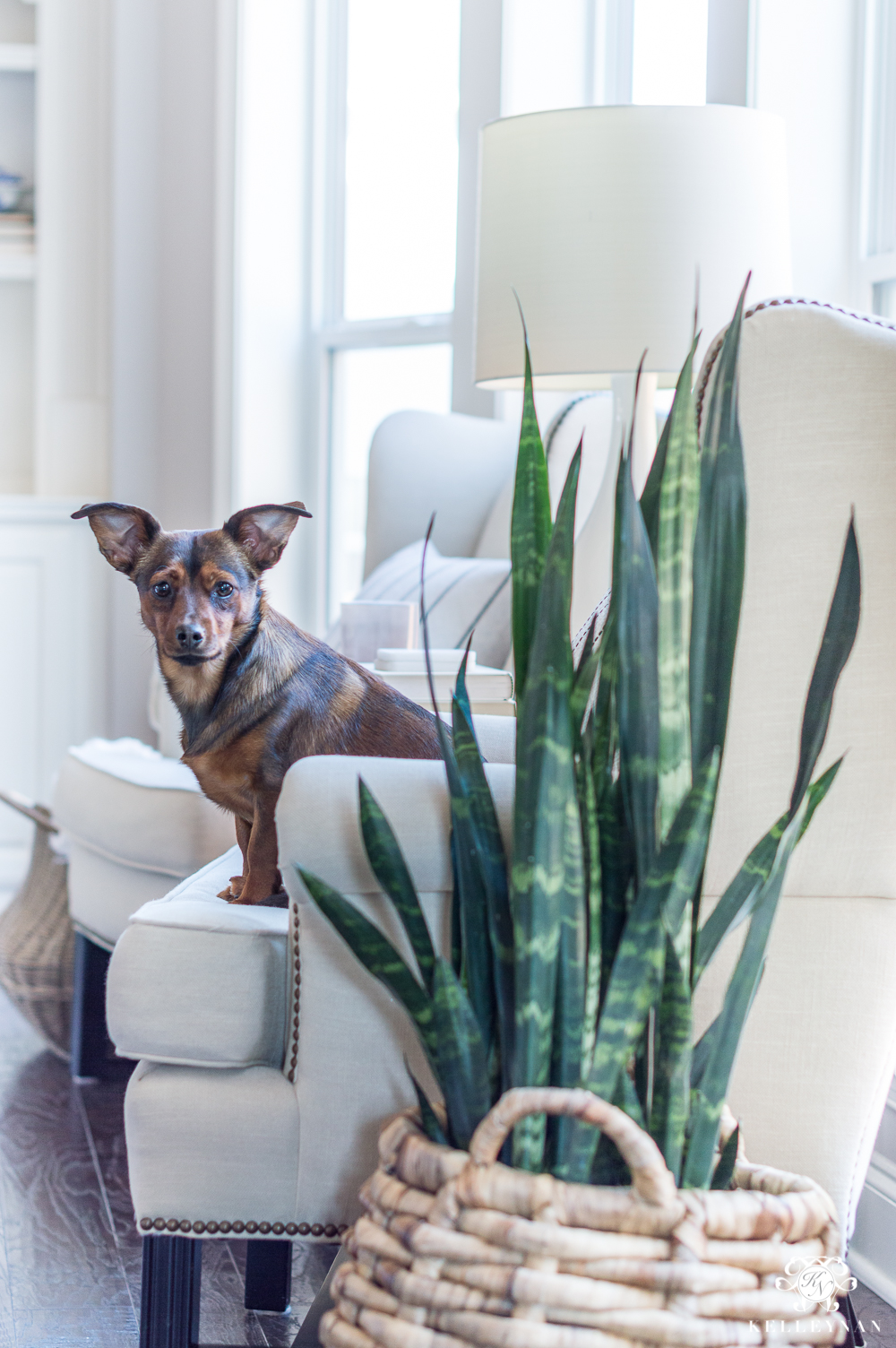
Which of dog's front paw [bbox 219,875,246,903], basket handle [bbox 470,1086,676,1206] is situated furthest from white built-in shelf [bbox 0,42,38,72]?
basket handle [bbox 470,1086,676,1206]

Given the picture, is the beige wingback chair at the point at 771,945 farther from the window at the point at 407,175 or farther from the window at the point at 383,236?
the window at the point at 383,236

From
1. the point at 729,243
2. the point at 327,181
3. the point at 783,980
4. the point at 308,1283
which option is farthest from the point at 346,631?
the point at 327,181

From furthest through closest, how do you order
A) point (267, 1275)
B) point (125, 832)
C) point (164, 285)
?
point (164, 285) < point (125, 832) < point (267, 1275)

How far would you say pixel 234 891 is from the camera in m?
1.46

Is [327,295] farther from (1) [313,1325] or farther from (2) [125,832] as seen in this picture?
(1) [313,1325]

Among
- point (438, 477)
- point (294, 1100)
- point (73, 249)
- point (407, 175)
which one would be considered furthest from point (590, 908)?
point (73, 249)

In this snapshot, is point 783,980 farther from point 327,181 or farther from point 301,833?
point 327,181

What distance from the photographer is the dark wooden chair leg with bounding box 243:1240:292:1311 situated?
160 centimetres

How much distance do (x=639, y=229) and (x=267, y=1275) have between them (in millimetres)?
1526

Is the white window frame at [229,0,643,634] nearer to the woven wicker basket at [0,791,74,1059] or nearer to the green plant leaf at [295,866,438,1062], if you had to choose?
the woven wicker basket at [0,791,74,1059]

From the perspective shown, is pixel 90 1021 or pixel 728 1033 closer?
pixel 728 1033

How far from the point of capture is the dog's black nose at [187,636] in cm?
138

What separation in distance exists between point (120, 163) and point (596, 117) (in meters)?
2.62

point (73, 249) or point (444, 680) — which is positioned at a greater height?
point (73, 249)
